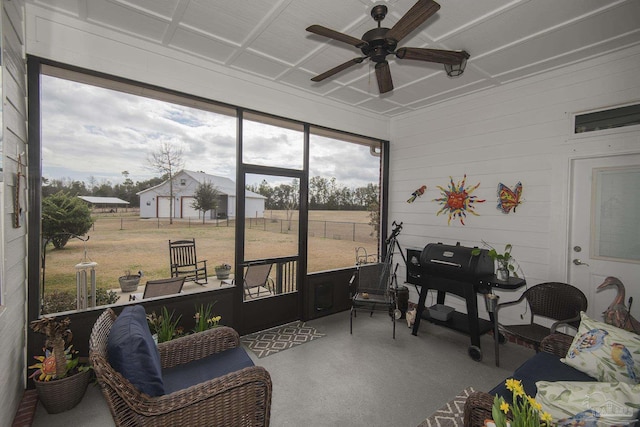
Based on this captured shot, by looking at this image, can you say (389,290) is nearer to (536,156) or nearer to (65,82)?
(536,156)

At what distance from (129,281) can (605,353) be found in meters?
3.82

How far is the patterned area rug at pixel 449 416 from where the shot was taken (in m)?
2.20

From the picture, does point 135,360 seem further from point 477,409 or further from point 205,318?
point 477,409

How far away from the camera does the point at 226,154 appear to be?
3502 millimetres

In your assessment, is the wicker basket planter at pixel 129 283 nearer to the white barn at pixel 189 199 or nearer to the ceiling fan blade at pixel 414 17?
the white barn at pixel 189 199

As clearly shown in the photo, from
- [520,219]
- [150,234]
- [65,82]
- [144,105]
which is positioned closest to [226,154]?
[144,105]

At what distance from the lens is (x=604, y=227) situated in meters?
3.04

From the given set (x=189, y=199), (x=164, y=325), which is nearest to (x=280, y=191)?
(x=189, y=199)

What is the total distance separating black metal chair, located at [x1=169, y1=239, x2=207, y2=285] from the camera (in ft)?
10.5

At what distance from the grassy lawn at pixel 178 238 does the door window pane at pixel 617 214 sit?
2871 millimetres

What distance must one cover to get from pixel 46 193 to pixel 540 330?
4.70 metres

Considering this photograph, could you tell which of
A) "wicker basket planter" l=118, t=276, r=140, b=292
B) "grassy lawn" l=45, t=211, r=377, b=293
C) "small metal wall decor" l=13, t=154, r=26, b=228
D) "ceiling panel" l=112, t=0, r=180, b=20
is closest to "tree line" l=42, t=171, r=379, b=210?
"grassy lawn" l=45, t=211, r=377, b=293

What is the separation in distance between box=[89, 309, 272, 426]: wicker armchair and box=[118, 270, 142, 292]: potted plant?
3.27 ft

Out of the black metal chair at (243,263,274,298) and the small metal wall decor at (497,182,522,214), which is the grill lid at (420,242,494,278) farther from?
the black metal chair at (243,263,274,298)
